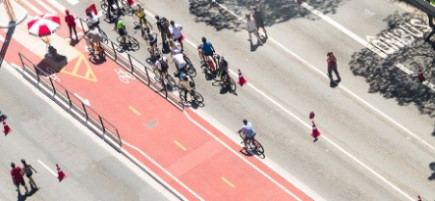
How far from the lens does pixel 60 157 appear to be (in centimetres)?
4253

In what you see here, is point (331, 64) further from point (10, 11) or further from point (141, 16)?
point (10, 11)

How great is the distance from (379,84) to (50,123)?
16569 mm

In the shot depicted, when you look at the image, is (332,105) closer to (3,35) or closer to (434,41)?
(434,41)

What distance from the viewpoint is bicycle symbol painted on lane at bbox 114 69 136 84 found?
46469mm

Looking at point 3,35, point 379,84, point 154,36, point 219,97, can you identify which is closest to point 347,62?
point 379,84

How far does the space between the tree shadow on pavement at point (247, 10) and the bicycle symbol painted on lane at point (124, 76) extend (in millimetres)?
5712

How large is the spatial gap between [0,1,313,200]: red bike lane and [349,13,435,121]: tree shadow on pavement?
808cm

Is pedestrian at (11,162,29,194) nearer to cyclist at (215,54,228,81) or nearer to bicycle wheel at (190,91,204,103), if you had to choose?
bicycle wheel at (190,91,204,103)

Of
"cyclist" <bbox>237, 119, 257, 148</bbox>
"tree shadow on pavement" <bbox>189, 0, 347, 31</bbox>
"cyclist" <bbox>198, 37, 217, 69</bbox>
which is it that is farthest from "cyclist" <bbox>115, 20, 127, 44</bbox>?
"cyclist" <bbox>237, 119, 257, 148</bbox>

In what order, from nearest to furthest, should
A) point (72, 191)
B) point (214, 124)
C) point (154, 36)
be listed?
point (72, 191) → point (214, 124) → point (154, 36)

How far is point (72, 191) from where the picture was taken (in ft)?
135

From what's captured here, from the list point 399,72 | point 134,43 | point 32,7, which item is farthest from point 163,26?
point 399,72

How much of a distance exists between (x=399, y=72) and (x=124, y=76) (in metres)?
14.2

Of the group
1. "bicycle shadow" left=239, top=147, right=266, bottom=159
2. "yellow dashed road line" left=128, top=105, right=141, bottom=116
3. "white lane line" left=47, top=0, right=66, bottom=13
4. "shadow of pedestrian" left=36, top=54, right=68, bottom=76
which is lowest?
"bicycle shadow" left=239, top=147, right=266, bottom=159
